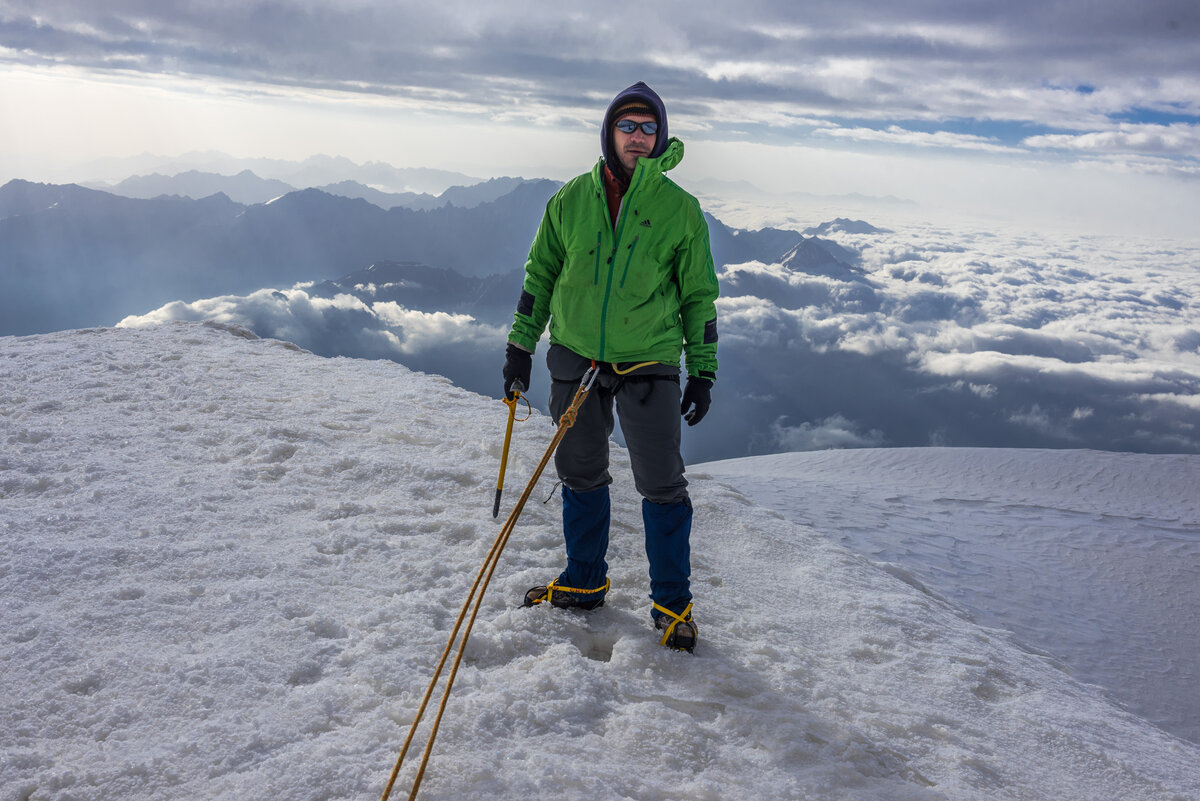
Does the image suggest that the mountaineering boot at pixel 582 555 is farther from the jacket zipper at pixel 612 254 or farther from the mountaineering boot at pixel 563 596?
the jacket zipper at pixel 612 254

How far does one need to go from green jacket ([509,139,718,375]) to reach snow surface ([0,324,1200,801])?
1416mm

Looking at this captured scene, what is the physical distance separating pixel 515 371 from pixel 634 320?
0.77m

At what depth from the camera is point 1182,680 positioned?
5836mm

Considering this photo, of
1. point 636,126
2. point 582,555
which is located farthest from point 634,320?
point 582,555

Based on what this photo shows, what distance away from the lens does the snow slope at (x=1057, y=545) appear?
5.97 metres

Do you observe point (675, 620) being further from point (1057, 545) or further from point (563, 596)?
point (1057, 545)

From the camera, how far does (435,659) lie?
3000 millimetres

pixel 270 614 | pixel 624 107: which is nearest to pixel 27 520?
pixel 270 614

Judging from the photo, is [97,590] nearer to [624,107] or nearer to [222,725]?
[222,725]

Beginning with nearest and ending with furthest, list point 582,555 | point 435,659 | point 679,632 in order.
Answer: point 435,659 → point 679,632 → point 582,555

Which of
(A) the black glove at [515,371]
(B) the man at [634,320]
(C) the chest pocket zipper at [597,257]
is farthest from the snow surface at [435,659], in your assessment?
(C) the chest pocket zipper at [597,257]

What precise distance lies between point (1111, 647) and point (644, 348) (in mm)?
5931

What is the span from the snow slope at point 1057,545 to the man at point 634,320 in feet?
11.6

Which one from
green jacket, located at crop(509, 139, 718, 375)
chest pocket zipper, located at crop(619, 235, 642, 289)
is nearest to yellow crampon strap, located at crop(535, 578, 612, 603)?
green jacket, located at crop(509, 139, 718, 375)
